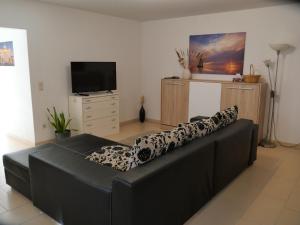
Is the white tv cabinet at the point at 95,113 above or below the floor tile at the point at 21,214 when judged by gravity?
above

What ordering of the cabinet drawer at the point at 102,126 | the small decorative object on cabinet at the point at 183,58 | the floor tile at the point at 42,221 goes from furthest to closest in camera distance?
the small decorative object on cabinet at the point at 183,58 → the cabinet drawer at the point at 102,126 → the floor tile at the point at 42,221

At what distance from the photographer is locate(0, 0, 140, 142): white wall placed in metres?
3.78

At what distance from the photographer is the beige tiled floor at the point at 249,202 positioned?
223 centimetres

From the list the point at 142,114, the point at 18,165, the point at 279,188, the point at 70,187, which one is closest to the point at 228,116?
the point at 279,188

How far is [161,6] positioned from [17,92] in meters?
2.84

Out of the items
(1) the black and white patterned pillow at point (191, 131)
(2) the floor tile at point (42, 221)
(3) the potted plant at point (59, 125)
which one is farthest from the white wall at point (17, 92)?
(1) the black and white patterned pillow at point (191, 131)

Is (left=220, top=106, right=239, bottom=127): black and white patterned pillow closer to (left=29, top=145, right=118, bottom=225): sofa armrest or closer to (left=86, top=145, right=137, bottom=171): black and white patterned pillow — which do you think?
(left=86, top=145, right=137, bottom=171): black and white patterned pillow

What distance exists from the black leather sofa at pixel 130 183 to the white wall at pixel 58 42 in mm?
1710

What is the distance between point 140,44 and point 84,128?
2.55 m

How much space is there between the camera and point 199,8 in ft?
14.0

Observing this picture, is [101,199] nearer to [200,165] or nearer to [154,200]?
[154,200]

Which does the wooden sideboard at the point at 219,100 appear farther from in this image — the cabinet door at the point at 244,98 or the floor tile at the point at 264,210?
the floor tile at the point at 264,210

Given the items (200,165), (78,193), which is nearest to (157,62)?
(200,165)

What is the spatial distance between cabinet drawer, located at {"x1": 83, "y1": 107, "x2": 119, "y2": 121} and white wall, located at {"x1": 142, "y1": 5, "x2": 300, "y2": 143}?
Answer: 155cm
